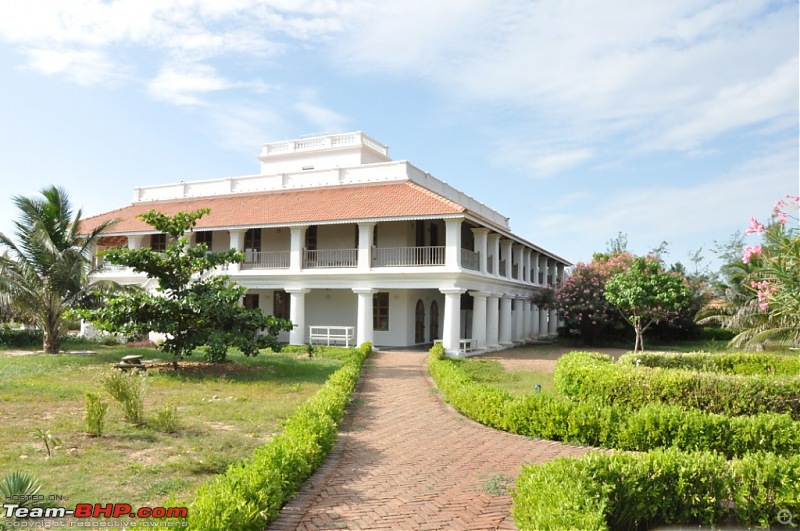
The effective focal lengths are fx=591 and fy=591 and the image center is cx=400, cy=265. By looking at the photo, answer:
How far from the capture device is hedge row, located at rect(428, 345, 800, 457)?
7.57m

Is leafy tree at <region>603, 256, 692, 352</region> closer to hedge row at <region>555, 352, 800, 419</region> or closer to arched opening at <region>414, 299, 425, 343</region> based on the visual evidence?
arched opening at <region>414, 299, 425, 343</region>

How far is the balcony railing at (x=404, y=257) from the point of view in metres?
22.2

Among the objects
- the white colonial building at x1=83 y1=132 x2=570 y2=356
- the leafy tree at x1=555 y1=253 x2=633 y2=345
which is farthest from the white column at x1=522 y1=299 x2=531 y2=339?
the leafy tree at x1=555 y1=253 x2=633 y2=345

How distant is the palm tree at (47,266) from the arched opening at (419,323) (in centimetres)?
1201

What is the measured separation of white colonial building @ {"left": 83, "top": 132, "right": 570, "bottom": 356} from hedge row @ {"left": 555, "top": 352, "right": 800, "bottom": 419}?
9.93 metres

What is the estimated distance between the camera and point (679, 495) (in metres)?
5.43

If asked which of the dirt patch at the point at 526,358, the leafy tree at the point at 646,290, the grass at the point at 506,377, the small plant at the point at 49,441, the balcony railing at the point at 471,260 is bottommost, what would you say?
the dirt patch at the point at 526,358

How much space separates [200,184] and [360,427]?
20.5 metres

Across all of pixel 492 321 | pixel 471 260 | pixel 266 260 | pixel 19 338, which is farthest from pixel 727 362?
pixel 19 338

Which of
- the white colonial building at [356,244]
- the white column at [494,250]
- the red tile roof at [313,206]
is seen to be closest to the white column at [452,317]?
the white colonial building at [356,244]

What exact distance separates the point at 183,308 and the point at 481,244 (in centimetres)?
1183

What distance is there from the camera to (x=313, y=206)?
74.1ft

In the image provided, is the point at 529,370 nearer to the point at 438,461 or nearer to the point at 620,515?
the point at 438,461

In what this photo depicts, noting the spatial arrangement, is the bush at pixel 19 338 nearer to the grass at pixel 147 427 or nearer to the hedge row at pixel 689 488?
the grass at pixel 147 427
